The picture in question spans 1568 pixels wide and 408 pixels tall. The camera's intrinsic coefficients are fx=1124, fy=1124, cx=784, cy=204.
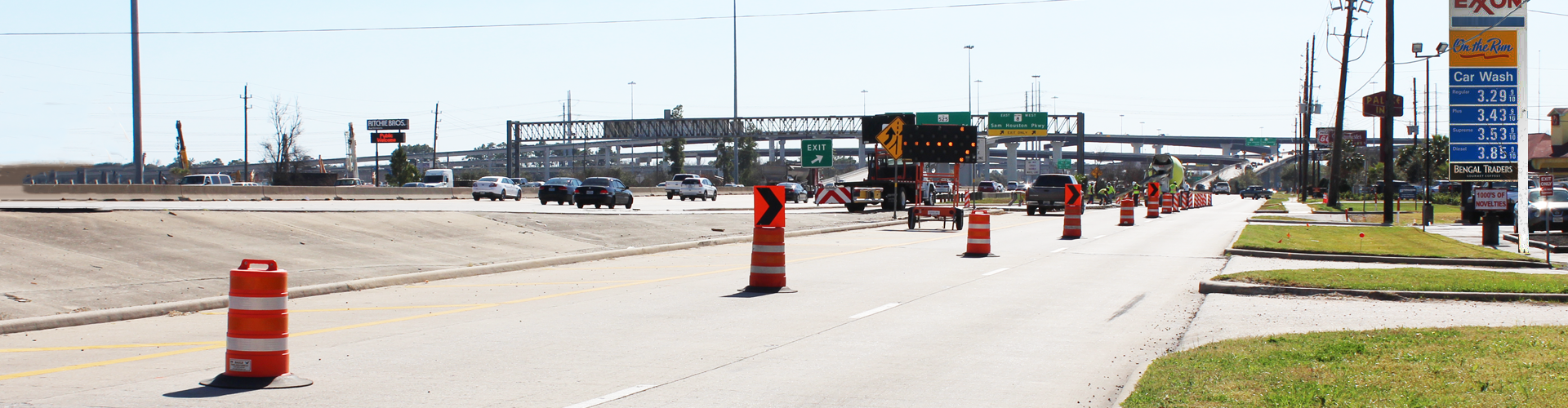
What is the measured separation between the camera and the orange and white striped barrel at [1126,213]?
34.3 meters

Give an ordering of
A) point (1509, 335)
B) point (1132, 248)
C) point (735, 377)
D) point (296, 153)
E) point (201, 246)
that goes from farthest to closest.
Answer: point (296, 153) → point (1132, 248) → point (201, 246) → point (1509, 335) → point (735, 377)

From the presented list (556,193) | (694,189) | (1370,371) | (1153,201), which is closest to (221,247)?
(1370,371)

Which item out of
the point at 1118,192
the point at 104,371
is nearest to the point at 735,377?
the point at 104,371

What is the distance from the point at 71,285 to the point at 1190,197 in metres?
59.1

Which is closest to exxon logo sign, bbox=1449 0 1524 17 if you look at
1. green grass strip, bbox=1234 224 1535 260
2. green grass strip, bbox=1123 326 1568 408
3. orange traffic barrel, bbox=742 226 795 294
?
green grass strip, bbox=1234 224 1535 260

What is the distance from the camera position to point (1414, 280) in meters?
14.3

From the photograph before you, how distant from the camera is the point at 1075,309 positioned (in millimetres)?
12203

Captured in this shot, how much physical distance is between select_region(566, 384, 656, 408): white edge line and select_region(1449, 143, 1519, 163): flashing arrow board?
911 inches

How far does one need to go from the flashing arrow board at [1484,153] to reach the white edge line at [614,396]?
2314cm

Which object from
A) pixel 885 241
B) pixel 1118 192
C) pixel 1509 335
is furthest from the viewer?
pixel 1118 192

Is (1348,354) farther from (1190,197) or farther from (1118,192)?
(1118,192)

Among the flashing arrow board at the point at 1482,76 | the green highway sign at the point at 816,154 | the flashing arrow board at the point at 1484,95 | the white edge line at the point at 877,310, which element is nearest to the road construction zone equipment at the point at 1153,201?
the flashing arrow board at the point at 1484,95

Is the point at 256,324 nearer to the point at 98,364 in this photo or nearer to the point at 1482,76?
the point at 98,364

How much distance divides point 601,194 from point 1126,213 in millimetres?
18543
